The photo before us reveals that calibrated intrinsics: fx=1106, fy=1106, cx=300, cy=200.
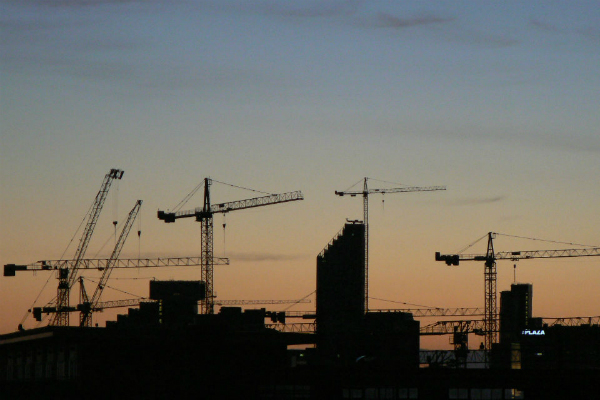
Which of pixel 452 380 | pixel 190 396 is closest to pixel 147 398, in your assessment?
pixel 190 396

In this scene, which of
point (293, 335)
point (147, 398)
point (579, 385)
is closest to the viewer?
point (579, 385)

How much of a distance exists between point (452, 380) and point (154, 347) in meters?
36.9

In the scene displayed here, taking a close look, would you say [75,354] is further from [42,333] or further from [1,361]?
[1,361]

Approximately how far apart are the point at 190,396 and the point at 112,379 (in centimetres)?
933

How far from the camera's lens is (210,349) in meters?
130

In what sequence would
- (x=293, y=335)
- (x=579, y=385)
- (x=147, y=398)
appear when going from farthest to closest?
(x=293, y=335)
(x=147, y=398)
(x=579, y=385)

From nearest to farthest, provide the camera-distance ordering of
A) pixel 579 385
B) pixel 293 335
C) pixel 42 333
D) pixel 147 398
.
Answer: pixel 579 385 < pixel 147 398 < pixel 42 333 < pixel 293 335

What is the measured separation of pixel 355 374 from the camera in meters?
114

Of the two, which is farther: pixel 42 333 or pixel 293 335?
pixel 293 335

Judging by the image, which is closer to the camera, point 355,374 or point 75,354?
point 355,374

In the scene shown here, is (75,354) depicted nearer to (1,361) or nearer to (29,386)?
(29,386)

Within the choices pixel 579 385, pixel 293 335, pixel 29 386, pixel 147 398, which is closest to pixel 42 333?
pixel 29 386

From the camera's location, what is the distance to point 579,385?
11031cm

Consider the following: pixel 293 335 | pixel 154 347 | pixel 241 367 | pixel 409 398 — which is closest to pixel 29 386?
pixel 154 347
